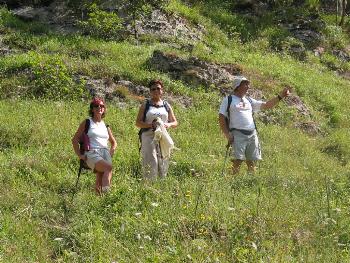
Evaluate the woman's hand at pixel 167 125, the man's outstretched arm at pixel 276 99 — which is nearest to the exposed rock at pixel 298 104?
the man's outstretched arm at pixel 276 99

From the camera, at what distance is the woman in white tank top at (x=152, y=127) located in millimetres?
7984

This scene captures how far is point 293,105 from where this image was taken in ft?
53.3

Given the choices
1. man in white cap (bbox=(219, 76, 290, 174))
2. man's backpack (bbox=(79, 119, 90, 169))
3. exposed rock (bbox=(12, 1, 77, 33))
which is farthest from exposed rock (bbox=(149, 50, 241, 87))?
man's backpack (bbox=(79, 119, 90, 169))

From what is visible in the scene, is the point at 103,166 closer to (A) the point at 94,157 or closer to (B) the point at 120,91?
(A) the point at 94,157

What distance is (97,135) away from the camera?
25.2 feet

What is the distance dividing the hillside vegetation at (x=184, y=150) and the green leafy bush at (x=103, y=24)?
56mm

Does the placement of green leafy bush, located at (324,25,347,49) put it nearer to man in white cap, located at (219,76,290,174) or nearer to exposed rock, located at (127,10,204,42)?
exposed rock, located at (127,10,204,42)

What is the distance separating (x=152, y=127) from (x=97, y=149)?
2.95ft

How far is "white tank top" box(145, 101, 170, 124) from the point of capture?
8016mm

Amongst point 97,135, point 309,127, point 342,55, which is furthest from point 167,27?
point 97,135

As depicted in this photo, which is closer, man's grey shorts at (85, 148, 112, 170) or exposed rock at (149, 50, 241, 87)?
man's grey shorts at (85, 148, 112, 170)

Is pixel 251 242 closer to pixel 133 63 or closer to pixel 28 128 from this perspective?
pixel 28 128

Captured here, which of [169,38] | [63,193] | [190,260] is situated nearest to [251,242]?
[190,260]

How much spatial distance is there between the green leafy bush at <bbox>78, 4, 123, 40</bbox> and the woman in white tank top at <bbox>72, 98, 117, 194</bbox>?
13.1 metres
